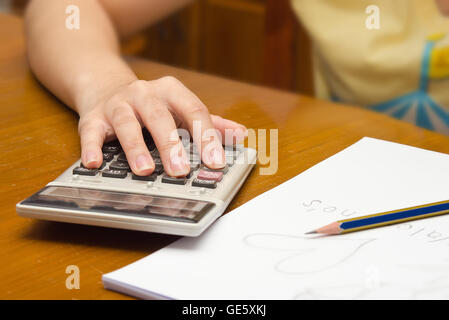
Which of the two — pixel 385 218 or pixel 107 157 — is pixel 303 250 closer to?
pixel 385 218

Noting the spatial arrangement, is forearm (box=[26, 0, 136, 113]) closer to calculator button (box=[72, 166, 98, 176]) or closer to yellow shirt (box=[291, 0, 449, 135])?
→ calculator button (box=[72, 166, 98, 176])

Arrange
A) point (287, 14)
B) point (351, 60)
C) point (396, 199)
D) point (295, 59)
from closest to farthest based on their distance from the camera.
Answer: point (396, 199), point (351, 60), point (287, 14), point (295, 59)

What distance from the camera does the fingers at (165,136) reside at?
42cm

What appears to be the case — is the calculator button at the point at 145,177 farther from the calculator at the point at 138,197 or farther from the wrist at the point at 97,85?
the wrist at the point at 97,85

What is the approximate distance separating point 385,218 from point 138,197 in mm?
156

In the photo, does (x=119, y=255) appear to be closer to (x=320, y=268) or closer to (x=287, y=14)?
(x=320, y=268)

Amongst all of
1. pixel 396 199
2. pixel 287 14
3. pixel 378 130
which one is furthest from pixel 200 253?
pixel 287 14

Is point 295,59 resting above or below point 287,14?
below

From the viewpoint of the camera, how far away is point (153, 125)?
454 millimetres

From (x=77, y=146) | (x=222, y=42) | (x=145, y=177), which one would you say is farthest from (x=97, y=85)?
(x=222, y=42)

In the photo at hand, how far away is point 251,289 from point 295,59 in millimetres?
1282

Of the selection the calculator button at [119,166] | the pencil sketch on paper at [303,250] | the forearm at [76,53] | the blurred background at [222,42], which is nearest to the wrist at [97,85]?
the forearm at [76,53]

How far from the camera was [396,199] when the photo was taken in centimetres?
42

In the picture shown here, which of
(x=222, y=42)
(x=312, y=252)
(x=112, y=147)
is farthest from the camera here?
(x=222, y=42)
